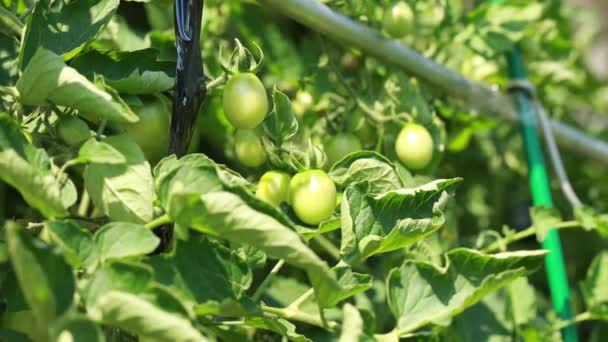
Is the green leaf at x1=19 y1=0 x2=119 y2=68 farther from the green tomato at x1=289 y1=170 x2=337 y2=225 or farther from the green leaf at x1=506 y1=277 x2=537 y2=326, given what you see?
the green leaf at x1=506 y1=277 x2=537 y2=326

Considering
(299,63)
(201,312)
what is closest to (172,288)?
(201,312)

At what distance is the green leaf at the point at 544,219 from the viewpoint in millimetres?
752

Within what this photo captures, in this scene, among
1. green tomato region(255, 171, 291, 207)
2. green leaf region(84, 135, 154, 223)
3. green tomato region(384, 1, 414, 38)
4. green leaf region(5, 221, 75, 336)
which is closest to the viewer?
green leaf region(5, 221, 75, 336)

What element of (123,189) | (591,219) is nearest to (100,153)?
(123,189)

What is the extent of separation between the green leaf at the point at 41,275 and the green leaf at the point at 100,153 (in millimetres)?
81

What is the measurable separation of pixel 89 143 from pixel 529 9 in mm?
638

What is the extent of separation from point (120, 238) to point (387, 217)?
0.21 meters

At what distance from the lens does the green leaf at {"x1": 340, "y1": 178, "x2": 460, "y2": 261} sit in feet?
1.76

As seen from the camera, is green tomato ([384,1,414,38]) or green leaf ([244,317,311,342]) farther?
green tomato ([384,1,414,38])

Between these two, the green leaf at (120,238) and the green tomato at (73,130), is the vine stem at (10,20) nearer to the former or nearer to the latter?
the green tomato at (73,130)

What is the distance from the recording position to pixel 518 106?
935 millimetres

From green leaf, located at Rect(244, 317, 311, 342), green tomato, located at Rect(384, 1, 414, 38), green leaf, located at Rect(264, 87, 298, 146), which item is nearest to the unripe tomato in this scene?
green tomato, located at Rect(384, 1, 414, 38)

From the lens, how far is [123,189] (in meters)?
0.48

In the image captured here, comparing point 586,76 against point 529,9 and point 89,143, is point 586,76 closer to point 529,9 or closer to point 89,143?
point 529,9
